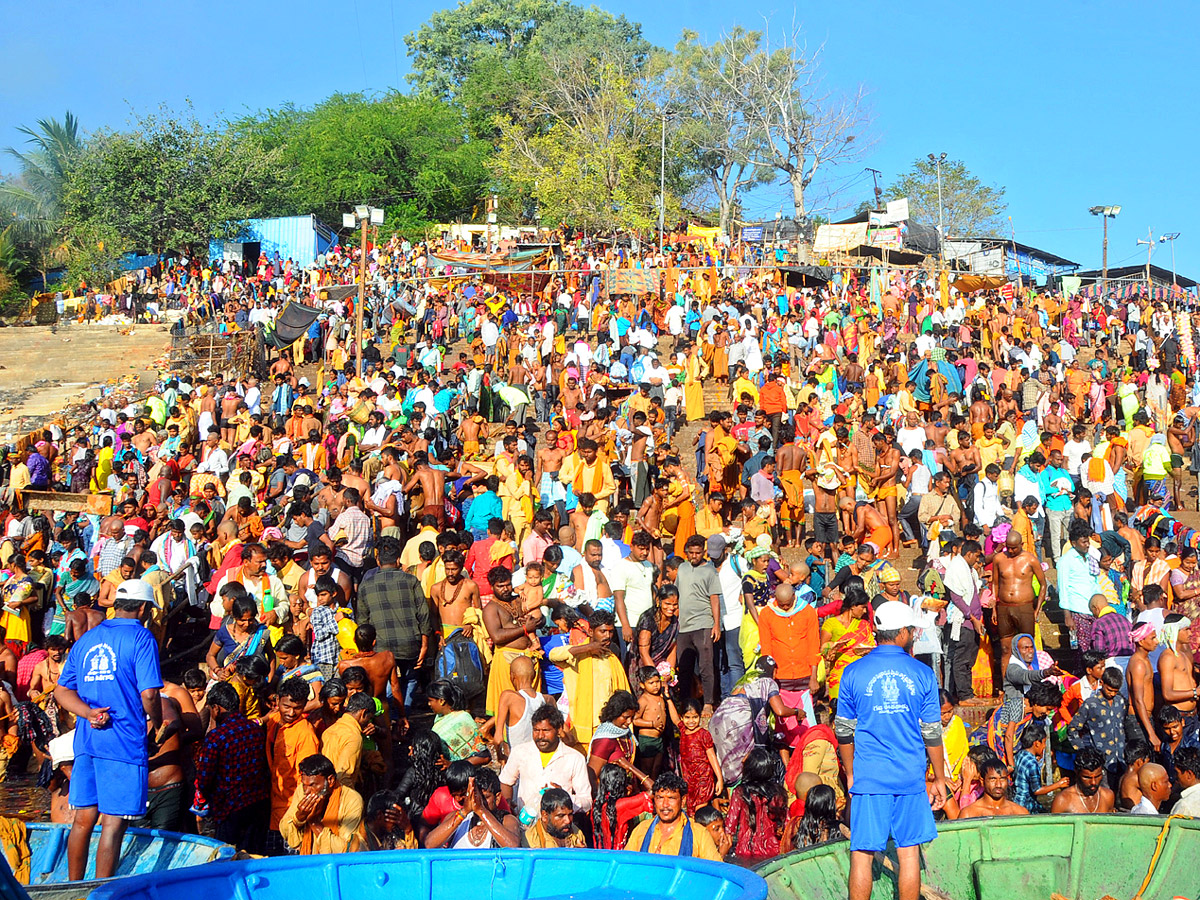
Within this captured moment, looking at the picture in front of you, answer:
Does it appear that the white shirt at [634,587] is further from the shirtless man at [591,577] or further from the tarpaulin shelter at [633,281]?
the tarpaulin shelter at [633,281]

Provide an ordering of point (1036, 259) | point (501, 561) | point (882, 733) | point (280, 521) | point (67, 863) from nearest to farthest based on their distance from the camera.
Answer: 1. point (882, 733)
2. point (67, 863)
3. point (501, 561)
4. point (280, 521)
5. point (1036, 259)

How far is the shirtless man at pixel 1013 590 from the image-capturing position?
9.79 metres

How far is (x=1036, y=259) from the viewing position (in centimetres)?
4672

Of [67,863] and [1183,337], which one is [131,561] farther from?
[1183,337]

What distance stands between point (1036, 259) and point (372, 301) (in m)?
30.7

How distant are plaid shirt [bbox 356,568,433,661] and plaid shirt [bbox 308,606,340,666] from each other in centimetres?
24

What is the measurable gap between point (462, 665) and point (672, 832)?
263cm

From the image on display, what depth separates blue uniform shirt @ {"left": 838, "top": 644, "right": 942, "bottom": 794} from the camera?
547 centimetres

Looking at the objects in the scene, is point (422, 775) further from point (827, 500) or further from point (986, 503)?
point (986, 503)

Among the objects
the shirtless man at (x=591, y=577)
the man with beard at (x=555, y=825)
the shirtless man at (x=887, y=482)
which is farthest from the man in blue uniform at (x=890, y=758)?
the shirtless man at (x=887, y=482)

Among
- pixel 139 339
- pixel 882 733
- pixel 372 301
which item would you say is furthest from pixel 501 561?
pixel 139 339

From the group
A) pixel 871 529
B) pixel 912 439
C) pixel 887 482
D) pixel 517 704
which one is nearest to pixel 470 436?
pixel 887 482

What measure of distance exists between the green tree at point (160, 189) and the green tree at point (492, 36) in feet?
72.0

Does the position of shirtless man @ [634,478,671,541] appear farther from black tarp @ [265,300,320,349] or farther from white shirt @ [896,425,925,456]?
black tarp @ [265,300,320,349]
